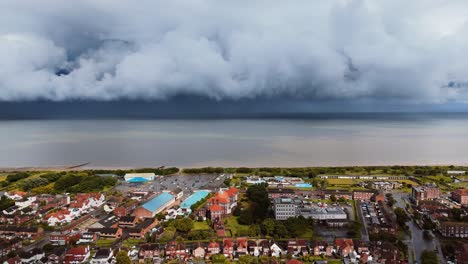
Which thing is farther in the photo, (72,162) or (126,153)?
(126,153)

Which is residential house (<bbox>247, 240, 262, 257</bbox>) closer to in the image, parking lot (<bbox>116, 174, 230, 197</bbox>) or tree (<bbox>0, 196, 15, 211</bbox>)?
parking lot (<bbox>116, 174, 230, 197</bbox>)

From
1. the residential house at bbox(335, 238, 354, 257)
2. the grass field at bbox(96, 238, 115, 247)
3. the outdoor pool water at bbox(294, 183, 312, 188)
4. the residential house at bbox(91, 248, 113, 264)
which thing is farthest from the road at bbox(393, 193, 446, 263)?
the grass field at bbox(96, 238, 115, 247)

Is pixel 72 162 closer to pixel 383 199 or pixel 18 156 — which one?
pixel 18 156

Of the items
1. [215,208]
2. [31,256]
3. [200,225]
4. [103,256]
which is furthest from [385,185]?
[31,256]

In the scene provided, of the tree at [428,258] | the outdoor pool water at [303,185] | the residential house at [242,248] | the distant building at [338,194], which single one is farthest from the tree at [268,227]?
the outdoor pool water at [303,185]

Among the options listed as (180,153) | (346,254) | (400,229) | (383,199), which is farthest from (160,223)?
(180,153)

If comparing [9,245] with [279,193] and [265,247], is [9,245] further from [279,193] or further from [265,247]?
[279,193]
